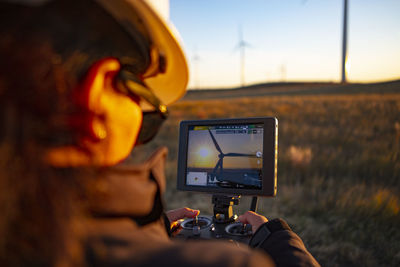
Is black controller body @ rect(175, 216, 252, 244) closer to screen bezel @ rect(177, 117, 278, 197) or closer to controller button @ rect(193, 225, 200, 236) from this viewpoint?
controller button @ rect(193, 225, 200, 236)

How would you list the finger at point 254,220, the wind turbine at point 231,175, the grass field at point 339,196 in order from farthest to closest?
1. the grass field at point 339,196
2. the wind turbine at point 231,175
3. the finger at point 254,220

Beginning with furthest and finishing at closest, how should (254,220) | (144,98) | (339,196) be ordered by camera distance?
(339,196)
(254,220)
(144,98)

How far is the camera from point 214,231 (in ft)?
5.85

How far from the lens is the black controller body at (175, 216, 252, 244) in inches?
65.7

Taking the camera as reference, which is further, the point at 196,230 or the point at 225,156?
the point at 225,156

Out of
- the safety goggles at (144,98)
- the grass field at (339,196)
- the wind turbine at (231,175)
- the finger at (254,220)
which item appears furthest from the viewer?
the grass field at (339,196)

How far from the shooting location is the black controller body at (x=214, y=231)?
1668 mm

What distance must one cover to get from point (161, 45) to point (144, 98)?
260mm

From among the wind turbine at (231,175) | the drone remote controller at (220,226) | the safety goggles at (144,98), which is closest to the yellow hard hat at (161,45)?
the safety goggles at (144,98)

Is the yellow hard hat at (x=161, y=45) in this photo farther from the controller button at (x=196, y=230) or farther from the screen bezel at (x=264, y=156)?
the controller button at (x=196, y=230)

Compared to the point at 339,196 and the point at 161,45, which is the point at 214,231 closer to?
the point at 161,45

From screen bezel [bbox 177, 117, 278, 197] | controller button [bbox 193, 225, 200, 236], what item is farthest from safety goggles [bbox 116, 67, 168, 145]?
controller button [bbox 193, 225, 200, 236]

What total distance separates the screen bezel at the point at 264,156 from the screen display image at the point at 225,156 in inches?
0.9

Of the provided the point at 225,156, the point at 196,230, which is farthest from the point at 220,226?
the point at 225,156
